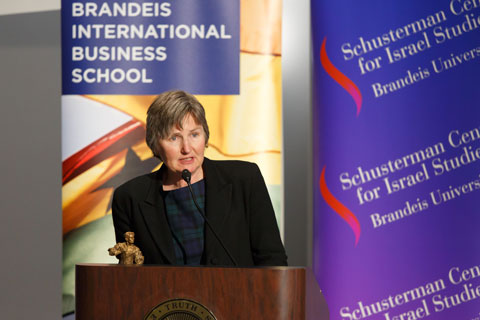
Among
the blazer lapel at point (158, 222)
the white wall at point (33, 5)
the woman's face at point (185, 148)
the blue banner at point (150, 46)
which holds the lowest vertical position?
the blazer lapel at point (158, 222)

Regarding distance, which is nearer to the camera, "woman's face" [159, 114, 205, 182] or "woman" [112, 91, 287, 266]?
"woman" [112, 91, 287, 266]

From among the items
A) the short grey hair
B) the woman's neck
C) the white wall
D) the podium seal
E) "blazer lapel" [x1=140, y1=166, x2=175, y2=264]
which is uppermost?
the white wall

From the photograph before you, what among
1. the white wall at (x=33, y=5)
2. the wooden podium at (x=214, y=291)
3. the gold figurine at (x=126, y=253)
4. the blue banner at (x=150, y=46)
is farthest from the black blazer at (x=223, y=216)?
the white wall at (x=33, y=5)

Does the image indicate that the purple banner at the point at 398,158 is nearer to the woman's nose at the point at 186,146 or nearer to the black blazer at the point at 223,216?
the black blazer at the point at 223,216

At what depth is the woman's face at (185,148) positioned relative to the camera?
2363 millimetres

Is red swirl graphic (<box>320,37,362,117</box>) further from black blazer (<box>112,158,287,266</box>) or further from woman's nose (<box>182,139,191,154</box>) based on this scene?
woman's nose (<box>182,139,191,154</box>)

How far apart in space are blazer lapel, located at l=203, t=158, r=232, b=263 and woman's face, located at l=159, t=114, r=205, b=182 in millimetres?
64

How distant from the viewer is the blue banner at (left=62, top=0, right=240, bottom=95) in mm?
3238

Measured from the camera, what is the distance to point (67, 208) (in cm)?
328

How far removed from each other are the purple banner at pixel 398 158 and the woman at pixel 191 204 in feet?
3.17

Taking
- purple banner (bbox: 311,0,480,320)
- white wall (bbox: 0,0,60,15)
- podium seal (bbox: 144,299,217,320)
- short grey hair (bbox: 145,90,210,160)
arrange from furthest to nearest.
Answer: white wall (bbox: 0,0,60,15)
purple banner (bbox: 311,0,480,320)
short grey hair (bbox: 145,90,210,160)
podium seal (bbox: 144,299,217,320)

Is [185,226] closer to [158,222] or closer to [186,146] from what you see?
[158,222]

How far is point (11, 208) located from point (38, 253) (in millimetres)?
357

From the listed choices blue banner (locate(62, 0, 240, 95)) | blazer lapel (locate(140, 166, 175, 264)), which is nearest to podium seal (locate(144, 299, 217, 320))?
blazer lapel (locate(140, 166, 175, 264))
